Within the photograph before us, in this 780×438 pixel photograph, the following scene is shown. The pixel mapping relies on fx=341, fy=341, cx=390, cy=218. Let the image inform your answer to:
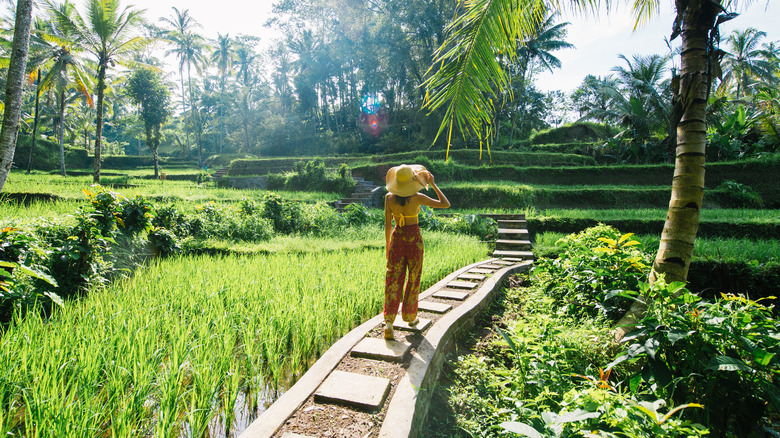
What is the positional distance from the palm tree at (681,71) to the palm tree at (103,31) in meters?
16.2

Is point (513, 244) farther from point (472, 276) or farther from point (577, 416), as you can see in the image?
point (577, 416)

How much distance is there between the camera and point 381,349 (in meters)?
2.41

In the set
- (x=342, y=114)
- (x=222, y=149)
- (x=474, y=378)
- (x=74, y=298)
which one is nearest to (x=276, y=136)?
(x=342, y=114)

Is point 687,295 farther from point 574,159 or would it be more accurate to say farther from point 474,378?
point 574,159

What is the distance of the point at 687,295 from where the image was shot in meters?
1.86

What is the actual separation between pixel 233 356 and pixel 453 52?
2627 mm

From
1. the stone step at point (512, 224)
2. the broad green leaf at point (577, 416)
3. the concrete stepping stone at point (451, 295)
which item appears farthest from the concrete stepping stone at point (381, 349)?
the stone step at point (512, 224)

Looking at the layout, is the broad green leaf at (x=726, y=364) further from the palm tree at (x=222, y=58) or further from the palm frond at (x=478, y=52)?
the palm tree at (x=222, y=58)

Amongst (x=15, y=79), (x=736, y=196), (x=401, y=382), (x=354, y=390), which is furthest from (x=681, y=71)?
(x=736, y=196)

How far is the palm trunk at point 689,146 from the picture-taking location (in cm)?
228

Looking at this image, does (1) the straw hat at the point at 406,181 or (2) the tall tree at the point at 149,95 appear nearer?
(1) the straw hat at the point at 406,181

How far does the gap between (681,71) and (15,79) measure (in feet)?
26.8

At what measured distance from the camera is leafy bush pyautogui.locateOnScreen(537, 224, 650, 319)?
279 centimetres

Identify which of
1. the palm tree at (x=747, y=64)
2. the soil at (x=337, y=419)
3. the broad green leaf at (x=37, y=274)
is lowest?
the soil at (x=337, y=419)
